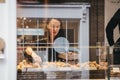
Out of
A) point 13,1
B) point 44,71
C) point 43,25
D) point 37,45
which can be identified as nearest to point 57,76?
point 44,71

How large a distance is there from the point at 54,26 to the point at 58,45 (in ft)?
0.80

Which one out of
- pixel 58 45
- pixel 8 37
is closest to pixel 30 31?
pixel 58 45

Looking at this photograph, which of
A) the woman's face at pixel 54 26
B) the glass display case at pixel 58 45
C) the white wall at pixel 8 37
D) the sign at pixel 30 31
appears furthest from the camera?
the woman's face at pixel 54 26

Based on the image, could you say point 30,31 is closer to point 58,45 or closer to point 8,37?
point 58,45

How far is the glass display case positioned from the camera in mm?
3486

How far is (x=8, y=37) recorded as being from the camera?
2.91 m

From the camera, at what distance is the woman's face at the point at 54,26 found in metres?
3.84

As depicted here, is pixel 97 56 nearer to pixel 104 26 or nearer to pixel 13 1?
pixel 104 26

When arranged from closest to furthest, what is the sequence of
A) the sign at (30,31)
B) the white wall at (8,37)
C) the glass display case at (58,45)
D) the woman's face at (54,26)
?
the white wall at (8,37) < the sign at (30,31) < the glass display case at (58,45) < the woman's face at (54,26)

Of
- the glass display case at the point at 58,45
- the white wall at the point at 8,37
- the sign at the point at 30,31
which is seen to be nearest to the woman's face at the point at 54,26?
the glass display case at the point at 58,45

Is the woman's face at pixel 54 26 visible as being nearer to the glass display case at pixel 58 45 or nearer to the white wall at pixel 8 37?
the glass display case at pixel 58 45

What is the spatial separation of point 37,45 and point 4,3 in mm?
849

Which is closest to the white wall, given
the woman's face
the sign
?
the sign

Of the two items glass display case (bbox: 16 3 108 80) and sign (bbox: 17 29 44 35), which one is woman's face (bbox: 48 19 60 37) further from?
sign (bbox: 17 29 44 35)
